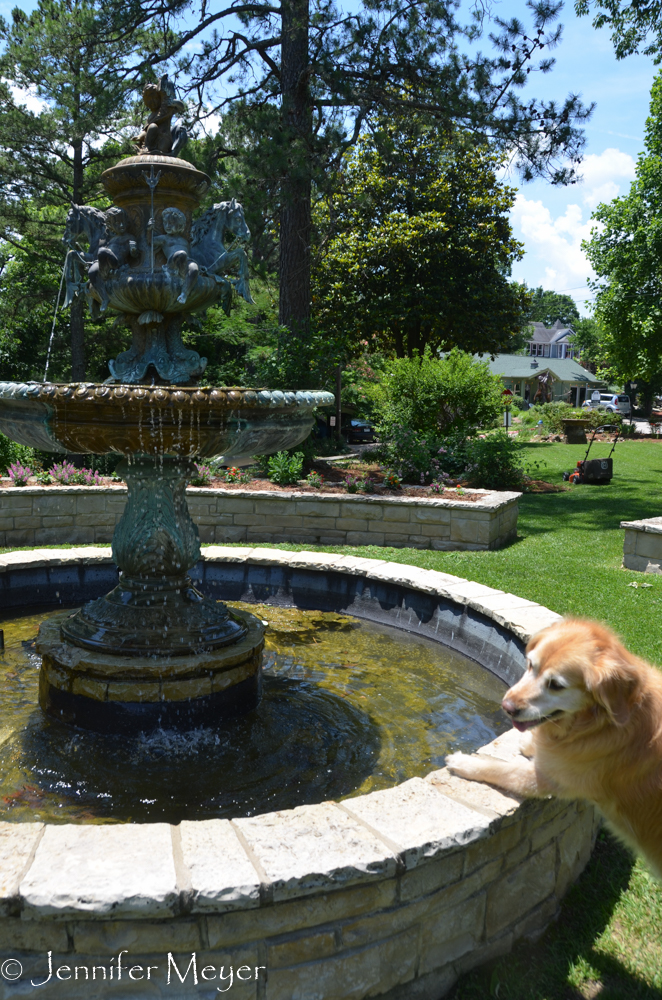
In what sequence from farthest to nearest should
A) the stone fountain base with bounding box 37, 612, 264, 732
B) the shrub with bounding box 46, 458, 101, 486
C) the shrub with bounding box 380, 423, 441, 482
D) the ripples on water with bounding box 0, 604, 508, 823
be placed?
the shrub with bounding box 380, 423, 441, 482
the shrub with bounding box 46, 458, 101, 486
the stone fountain base with bounding box 37, 612, 264, 732
the ripples on water with bounding box 0, 604, 508, 823

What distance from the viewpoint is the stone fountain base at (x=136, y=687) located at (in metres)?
4.15

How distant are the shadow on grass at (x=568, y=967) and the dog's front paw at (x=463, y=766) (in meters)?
0.63

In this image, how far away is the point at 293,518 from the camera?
984cm

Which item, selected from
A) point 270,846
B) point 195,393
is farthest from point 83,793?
point 195,393

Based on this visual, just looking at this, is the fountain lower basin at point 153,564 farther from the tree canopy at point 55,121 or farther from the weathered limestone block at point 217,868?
the tree canopy at point 55,121

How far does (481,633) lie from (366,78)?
11953mm

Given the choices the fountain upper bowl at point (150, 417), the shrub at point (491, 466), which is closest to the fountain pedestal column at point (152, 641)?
the fountain upper bowl at point (150, 417)

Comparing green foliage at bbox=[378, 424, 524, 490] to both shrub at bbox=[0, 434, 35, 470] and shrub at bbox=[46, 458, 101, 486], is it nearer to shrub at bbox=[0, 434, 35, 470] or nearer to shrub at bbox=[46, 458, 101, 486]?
shrub at bbox=[46, 458, 101, 486]

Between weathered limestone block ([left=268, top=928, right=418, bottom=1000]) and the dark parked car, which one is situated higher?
the dark parked car

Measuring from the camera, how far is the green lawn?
2473mm

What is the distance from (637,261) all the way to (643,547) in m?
19.4

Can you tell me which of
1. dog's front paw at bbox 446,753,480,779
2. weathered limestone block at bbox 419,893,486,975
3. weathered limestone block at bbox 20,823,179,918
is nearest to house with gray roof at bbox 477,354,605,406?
dog's front paw at bbox 446,753,480,779

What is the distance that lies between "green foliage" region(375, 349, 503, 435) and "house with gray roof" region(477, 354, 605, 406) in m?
54.7

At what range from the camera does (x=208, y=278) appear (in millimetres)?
5602
